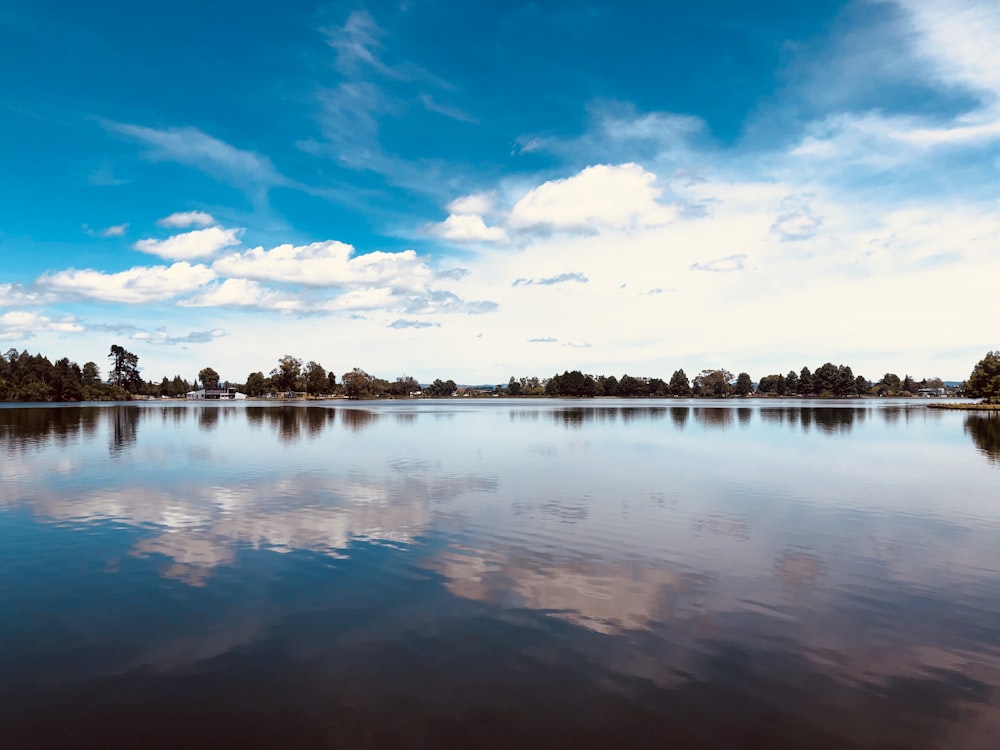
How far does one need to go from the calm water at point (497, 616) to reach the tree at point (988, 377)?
Result: 514 feet

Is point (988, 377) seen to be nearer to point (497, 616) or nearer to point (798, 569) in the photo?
point (798, 569)

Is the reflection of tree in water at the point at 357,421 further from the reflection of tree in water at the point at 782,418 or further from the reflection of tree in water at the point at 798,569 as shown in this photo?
the reflection of tree in water at the point at 798,569

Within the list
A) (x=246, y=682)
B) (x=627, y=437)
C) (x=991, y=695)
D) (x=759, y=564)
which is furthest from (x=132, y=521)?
(x=627, y=437)

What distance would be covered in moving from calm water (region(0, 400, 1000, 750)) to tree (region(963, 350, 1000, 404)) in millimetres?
156551

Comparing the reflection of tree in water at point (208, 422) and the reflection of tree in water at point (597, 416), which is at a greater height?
the reflection of tree in water at point (208, 422)

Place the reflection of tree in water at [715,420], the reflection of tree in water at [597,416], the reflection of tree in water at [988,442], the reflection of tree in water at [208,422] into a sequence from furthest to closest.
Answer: the reflection of tree in water at [597,416], the reflection of tree in water at [715,420], the reflection of tree in water at [208,422], the reflection of tree in water at [988,442]

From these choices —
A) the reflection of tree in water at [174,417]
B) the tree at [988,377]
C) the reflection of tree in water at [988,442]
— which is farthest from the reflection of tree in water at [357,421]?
the tree at [988,377]

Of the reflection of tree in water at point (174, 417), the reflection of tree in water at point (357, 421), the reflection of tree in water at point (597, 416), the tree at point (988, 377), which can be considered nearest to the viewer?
the reflection of tree in water at point (357, 421)

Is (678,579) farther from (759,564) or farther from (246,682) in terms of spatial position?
(246,682)

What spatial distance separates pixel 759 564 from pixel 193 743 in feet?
52.0

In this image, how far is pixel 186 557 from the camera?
1908 cm

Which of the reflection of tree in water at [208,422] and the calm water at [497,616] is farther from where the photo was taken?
the reflection of tree in water at [208,422]

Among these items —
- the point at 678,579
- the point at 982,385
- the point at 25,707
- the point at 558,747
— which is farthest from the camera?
the point at 982,385

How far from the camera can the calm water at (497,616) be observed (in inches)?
389
